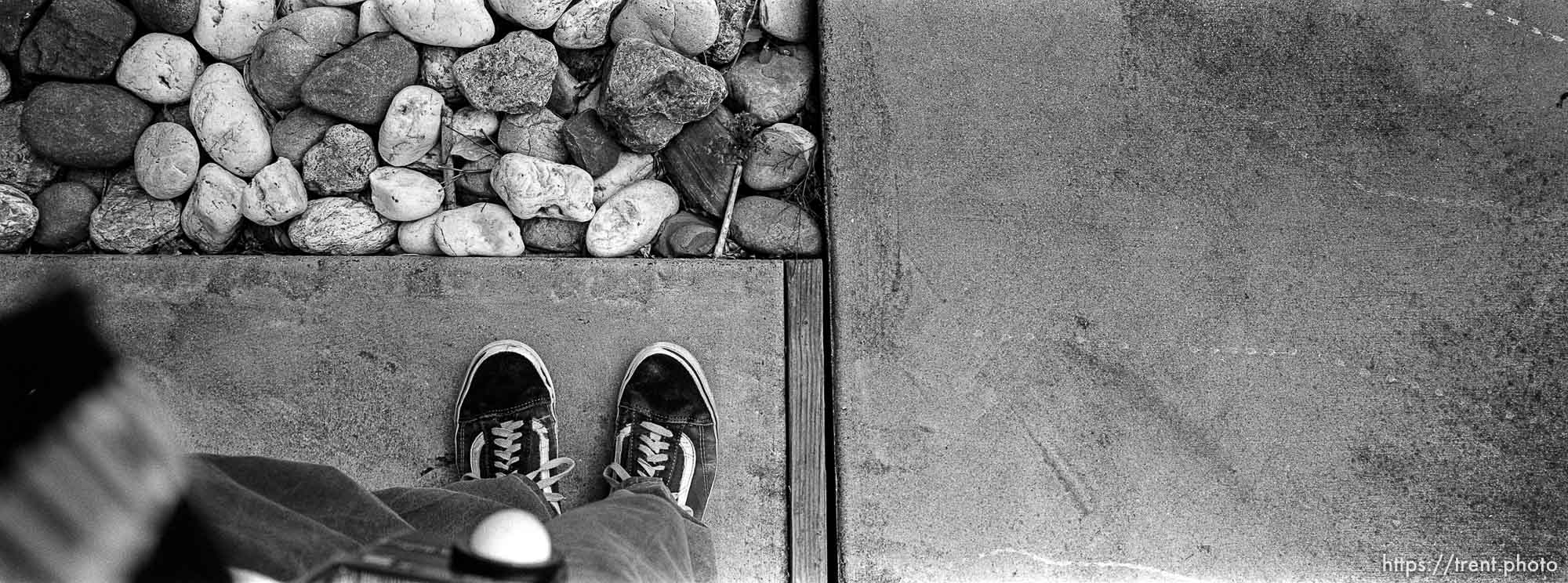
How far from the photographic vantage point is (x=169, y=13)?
1.65 m

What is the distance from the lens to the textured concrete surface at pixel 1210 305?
1732 millimetres

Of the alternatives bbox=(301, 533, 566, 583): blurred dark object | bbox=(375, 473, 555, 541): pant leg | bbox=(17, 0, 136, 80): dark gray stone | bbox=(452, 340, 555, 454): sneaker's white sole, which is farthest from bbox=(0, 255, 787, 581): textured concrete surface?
bbox=(301, 533, 566, 583): blurred dark object

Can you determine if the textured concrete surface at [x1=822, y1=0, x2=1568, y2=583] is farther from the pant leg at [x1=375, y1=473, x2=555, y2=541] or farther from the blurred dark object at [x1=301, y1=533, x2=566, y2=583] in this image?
the blurred dark object at [x1=301, y1=533, x2=566, y2=583]

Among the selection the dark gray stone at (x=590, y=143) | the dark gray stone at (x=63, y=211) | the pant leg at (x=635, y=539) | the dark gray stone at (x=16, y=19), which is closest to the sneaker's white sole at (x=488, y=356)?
the pant leg at (x=635, y=539)

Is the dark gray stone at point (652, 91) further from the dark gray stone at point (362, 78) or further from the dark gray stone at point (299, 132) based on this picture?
the dark gray stone at point (299, 132)

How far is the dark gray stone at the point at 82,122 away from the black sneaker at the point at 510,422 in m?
0.81

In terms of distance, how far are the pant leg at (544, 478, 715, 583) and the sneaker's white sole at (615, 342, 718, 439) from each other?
176mm

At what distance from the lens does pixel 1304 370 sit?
5.72ft

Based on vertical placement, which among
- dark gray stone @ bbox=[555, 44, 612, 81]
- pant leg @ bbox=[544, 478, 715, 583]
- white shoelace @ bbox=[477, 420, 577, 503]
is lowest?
white shoelace @ bbox=[477, 420, 577, 503]

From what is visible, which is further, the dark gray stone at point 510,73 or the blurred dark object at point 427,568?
the dark gray stone at point 510,73

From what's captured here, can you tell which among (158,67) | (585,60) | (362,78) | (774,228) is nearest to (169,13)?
(158,67)

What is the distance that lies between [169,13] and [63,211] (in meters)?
0.46

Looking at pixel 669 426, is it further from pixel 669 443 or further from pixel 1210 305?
pixel 1210 305

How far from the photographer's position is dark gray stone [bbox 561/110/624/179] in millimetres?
1700
